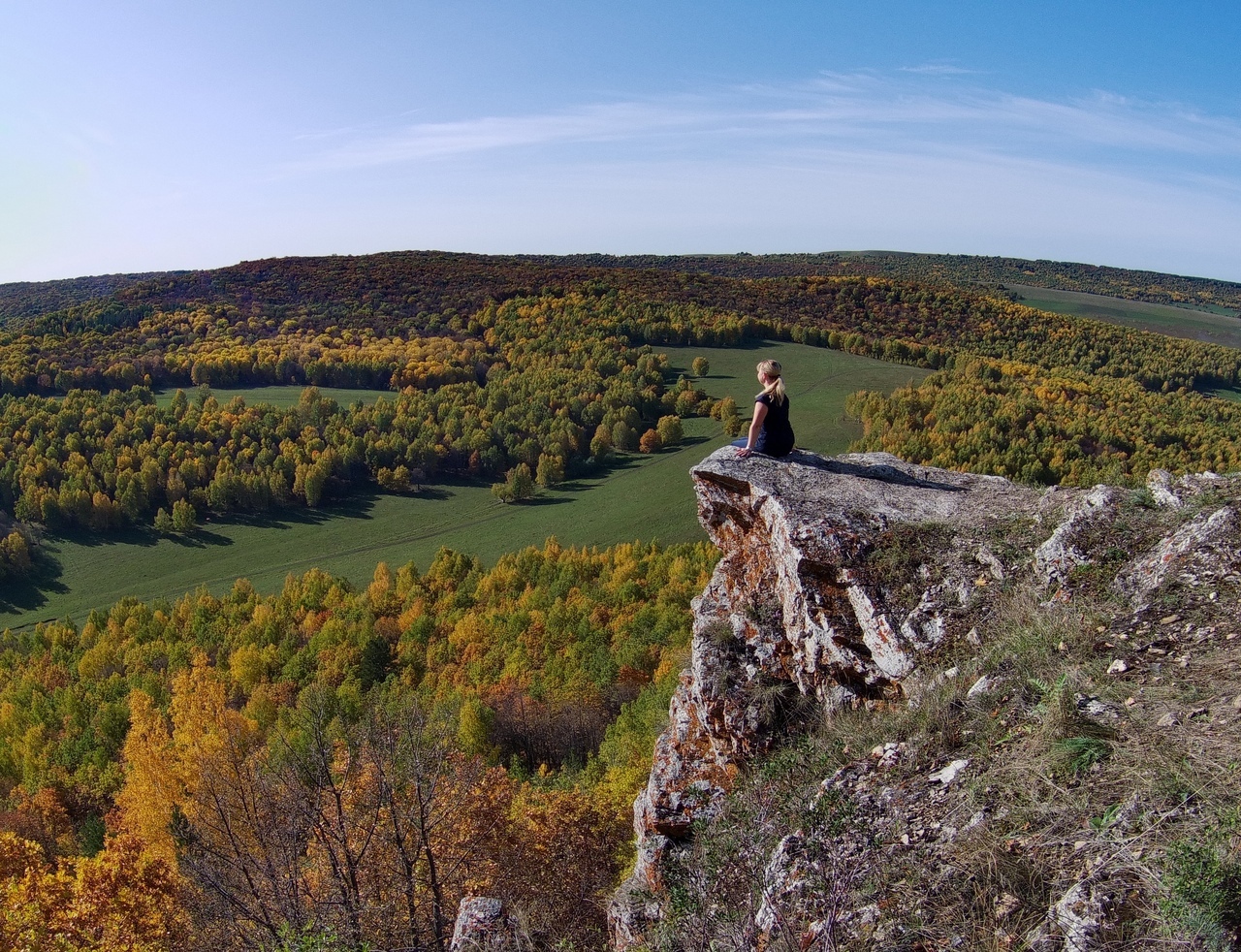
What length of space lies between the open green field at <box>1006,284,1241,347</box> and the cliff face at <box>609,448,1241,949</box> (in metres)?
150

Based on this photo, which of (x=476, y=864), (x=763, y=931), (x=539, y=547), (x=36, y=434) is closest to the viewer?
(x=763, y=931)

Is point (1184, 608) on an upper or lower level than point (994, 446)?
upper

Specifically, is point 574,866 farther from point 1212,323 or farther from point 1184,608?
point 1212,323

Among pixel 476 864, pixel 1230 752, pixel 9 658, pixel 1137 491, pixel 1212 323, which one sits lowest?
pixel 9 658

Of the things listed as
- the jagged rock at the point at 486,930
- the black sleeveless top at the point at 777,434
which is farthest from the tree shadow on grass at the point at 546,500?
the jagged rock at the point at 486,930

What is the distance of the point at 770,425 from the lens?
15086 millimetres

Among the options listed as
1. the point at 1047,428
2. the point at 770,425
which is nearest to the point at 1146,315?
the point at 1047,428

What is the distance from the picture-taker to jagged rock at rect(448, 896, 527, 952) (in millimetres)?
10117

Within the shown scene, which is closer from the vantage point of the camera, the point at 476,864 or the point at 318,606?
the point at 476,864

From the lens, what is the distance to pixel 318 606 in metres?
69.2

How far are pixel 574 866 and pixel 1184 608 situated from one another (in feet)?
60.3

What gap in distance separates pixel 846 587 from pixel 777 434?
4.28m

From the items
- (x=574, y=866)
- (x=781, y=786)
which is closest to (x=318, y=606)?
(x=574, y=866)

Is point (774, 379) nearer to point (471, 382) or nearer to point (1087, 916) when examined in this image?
point (1087, 916)
